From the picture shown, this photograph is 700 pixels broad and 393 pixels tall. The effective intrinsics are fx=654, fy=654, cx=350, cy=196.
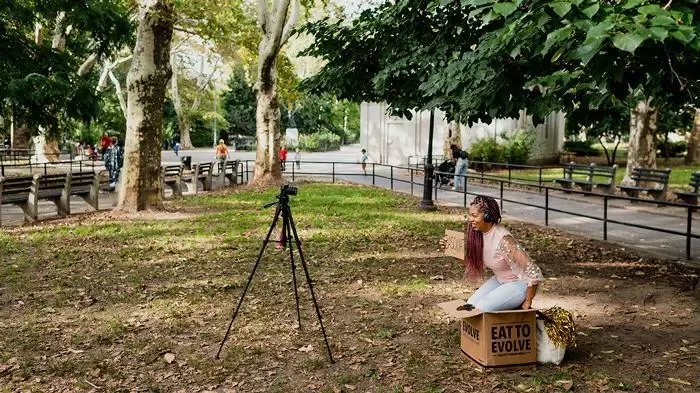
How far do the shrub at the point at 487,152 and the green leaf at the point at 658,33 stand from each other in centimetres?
2767

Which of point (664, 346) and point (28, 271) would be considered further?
point (28, 271)

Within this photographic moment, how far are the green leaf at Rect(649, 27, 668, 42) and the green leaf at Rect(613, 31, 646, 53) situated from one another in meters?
0.09

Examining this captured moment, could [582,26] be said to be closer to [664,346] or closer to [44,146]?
[664,346]

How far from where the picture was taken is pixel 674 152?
1689 inches

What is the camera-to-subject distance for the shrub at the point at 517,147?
3145 cm

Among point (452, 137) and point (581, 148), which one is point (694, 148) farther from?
point (452, 137)

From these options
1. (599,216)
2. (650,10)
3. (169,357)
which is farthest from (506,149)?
(650,10)

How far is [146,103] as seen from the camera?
519 inches

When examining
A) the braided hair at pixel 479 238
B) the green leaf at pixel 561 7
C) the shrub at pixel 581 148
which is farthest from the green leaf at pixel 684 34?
the shrub at pixel 581 148

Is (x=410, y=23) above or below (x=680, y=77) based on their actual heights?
above

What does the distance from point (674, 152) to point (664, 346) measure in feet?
137

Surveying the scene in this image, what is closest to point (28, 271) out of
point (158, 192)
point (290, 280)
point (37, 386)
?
point (290, 280)

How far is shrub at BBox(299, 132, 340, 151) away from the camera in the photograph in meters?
65.5

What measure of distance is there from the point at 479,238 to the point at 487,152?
26465mm
